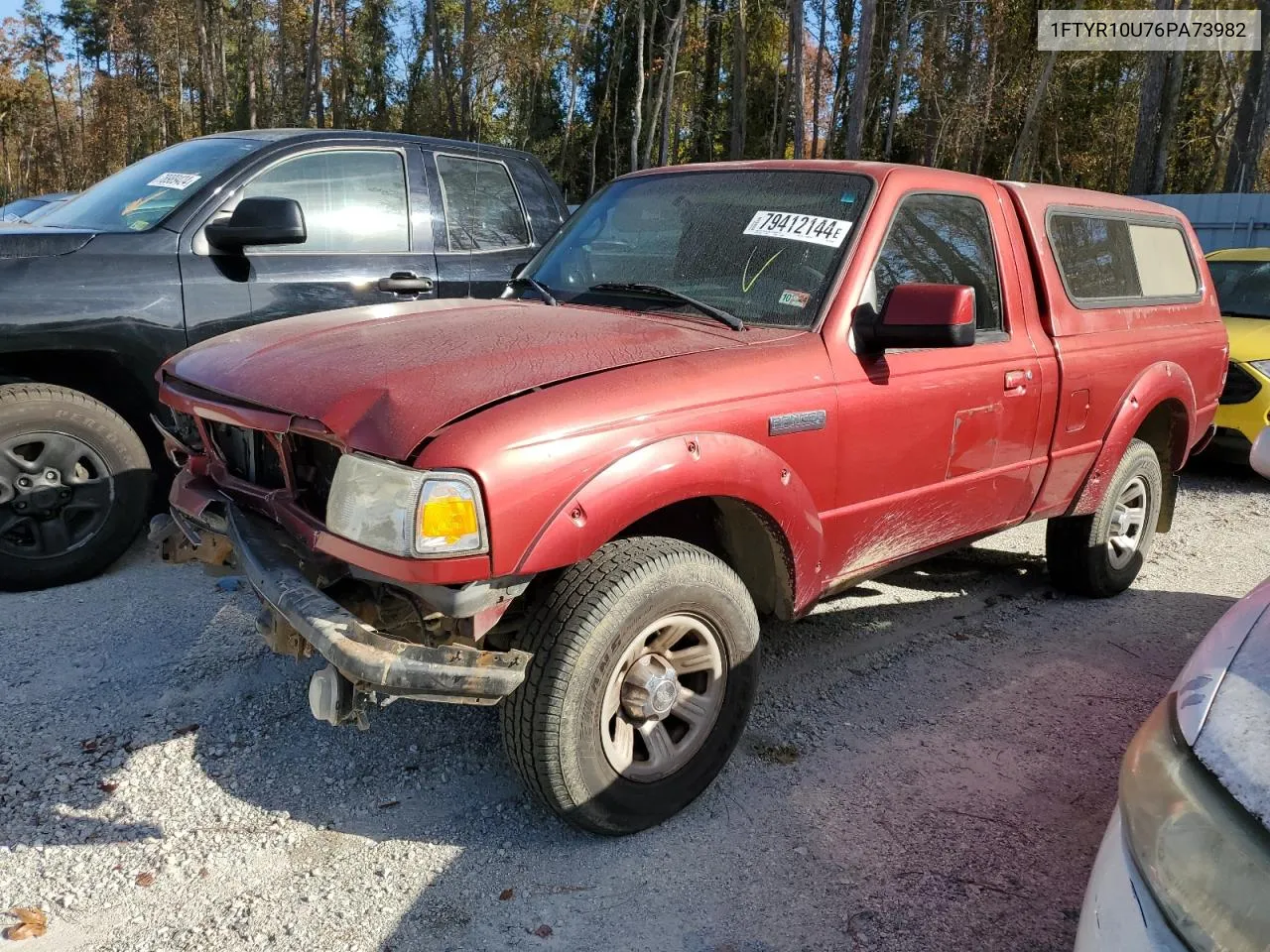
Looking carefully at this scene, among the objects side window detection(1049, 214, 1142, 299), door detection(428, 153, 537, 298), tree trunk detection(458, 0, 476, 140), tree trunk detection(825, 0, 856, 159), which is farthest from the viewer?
tree trunk detection(825, 0, 856, 159)

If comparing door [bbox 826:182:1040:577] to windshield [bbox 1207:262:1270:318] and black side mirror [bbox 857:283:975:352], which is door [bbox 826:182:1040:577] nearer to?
black side mirror [bbox 857:283:975:352]

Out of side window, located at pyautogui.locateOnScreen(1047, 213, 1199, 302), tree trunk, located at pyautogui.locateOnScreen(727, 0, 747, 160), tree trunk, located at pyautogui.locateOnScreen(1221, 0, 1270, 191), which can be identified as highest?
tree trunk, located at pyautogui.locateOnScreen(727, 0, 747, 160)

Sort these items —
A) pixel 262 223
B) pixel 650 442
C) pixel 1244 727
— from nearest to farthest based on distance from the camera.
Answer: pixel 1244 727, pixel 650 442, pixel 262 223

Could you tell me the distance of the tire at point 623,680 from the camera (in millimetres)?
2494

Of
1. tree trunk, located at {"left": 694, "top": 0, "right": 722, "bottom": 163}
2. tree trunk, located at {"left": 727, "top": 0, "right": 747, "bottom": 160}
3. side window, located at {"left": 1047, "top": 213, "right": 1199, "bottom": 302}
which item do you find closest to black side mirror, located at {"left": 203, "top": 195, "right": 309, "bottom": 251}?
side window, located at {"left": 1047, "top": 213, "right": 1199, "bottom": 302}

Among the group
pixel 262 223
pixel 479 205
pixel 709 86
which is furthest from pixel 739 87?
pixel 262 223

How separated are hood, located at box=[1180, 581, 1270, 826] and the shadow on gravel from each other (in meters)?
1.06

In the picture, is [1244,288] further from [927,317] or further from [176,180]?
[176,180]

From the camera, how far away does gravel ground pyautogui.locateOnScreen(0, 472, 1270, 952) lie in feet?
8.12

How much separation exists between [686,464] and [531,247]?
332 centimetres

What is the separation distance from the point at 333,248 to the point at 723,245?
7.65 feet

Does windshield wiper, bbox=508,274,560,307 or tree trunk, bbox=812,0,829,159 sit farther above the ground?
tree trunk, bbox=812,0,829,159

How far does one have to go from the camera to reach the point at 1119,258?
4445 mm

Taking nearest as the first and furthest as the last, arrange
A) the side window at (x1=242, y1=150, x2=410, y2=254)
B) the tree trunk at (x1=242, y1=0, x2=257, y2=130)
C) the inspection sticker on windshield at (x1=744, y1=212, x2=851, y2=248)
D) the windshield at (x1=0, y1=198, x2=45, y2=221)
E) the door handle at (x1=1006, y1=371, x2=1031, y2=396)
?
1. the inspection sticker on windshield at (x1=744, y1=212, x2=851, y2=248)
2. the door handle at (x1=1006, y1=371, x2=1031, y2=396)
3. the side window at (x1=242, y1=150, x2=410, y2=254)
4. the windshield at (x1=0, y1=198, x2=45, y2=221)
5. the tree trunk at (x1=242, y1=0, x2=257, y2=130)
